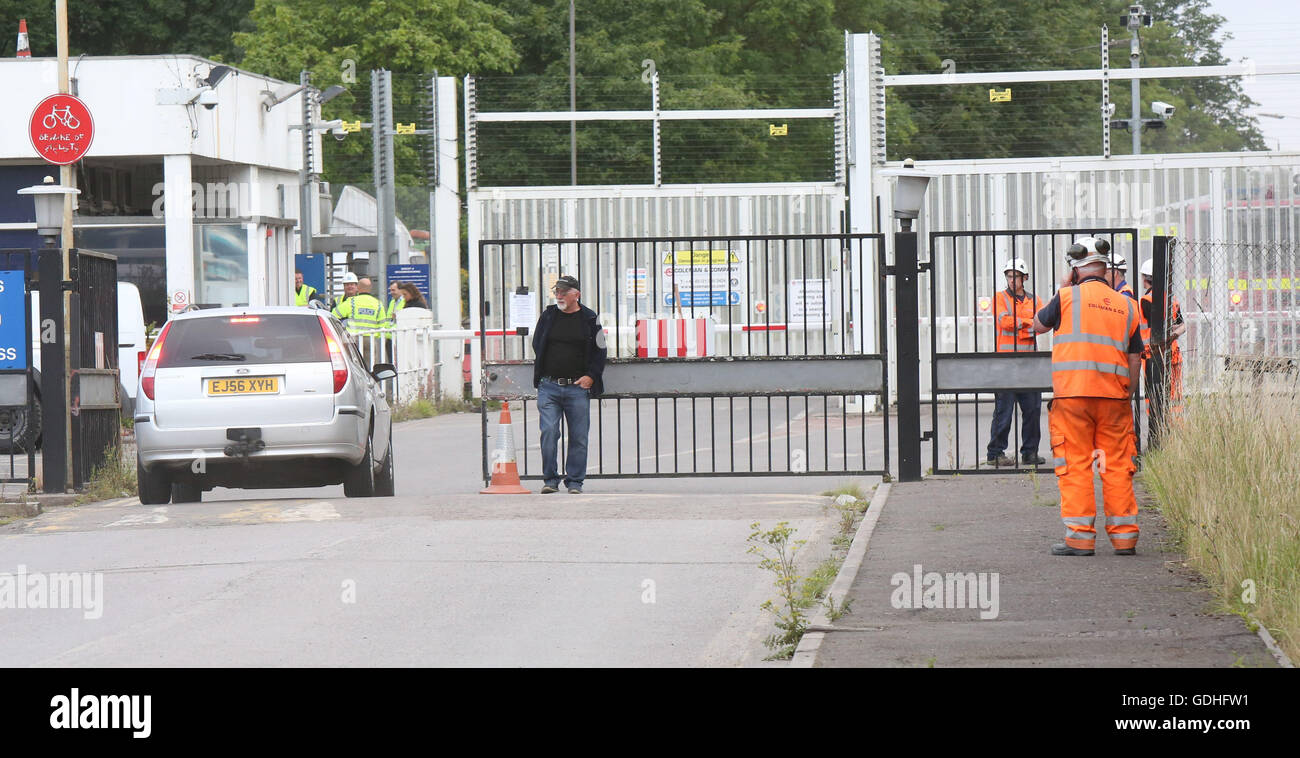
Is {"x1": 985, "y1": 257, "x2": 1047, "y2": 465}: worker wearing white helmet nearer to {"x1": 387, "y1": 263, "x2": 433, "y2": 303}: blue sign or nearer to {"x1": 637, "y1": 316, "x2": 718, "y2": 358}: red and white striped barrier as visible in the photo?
{"x1": 637, "y1": 316, "x2": 718, "y2": 358}: red and white striped barrier

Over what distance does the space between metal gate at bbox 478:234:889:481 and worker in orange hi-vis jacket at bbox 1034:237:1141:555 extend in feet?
8.76

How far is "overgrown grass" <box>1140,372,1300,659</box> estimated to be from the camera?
8.45m

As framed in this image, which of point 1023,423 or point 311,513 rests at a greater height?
point 1023,423

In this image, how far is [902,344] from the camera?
1516 centimetres

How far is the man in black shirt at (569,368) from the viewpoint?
51.5ft

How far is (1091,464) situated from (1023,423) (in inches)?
235

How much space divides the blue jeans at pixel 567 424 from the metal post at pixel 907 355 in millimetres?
2555

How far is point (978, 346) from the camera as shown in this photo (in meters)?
22.2

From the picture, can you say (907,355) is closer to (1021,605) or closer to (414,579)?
(414,579)

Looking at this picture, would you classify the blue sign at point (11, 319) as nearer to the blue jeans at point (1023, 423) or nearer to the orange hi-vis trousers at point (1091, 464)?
the blue jeans at point (1023, 423)

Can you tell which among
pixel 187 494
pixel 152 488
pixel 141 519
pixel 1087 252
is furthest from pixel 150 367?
pixel 1087 252

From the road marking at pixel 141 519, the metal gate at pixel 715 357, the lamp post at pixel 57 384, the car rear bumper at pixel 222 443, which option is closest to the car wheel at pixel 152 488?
the car rear bumper at pixel 222 443

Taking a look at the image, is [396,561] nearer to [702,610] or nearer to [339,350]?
[702,610]

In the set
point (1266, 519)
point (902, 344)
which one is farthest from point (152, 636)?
point (902, 344)
